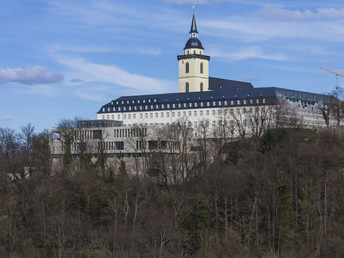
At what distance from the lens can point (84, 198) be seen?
66.9m

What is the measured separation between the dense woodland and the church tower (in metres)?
78.0

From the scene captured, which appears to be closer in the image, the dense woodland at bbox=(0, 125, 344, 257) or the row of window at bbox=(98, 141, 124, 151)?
the dense woodland at bbox=(0, 125, 344, 257)

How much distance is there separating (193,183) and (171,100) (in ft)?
251

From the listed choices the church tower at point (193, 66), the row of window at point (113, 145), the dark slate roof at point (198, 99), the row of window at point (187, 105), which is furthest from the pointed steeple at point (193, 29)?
the row of window at point (113, 145)

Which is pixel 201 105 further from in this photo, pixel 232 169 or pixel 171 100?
pixel 232 169

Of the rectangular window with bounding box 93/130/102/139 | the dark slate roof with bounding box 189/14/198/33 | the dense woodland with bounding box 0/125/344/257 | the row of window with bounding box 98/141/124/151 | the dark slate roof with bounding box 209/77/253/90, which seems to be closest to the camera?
the dense woodland with bounding box 0/125/344/257

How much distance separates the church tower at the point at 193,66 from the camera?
502 ft

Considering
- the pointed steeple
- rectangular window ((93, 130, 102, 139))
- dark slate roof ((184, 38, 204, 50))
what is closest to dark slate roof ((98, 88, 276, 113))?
dark slate roof ((184, 38, 204, 50))

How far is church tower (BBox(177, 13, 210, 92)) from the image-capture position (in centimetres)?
15300

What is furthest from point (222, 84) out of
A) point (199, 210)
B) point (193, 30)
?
point (199, 210)

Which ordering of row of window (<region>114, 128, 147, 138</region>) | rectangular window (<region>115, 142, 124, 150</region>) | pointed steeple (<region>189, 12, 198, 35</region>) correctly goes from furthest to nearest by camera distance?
pointed steeple (<region>189, 12, 198, 35</region>) → rectangular window (<region>115, 142, 124, 150</region>) → row of window (<region>114, 128, 147, 138</region>)

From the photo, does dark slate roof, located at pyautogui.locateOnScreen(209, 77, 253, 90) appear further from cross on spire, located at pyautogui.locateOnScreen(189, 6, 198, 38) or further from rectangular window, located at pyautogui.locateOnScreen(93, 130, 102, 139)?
rectangular window, located at pyautogui.locateOnScreen(93, 130, 102, 139)

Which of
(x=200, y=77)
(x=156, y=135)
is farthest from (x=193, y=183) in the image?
(x=200, y=77)

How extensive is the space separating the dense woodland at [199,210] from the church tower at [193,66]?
7798cm
